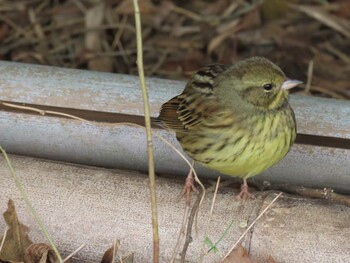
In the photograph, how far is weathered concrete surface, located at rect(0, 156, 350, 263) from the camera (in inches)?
119

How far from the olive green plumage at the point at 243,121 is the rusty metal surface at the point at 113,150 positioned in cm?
26

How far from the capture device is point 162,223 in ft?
10.2

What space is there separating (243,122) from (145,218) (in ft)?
1.70

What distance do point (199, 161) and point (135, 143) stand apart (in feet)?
1.23

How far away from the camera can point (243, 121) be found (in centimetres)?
319

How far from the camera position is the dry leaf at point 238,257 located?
9.82 feet

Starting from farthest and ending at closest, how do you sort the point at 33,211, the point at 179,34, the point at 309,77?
the point at 179,34, the point at 309,77, the point at 33,211

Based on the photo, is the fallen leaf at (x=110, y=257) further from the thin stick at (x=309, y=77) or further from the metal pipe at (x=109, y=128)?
the thin stick at (x=309, y=77)

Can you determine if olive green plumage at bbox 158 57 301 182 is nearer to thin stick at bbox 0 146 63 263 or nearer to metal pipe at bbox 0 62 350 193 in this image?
metal pipe at bbox 0 62 350 193

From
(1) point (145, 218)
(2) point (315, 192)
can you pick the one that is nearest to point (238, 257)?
(1) point (145, 218)

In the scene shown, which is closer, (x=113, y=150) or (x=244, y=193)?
(x=244, y=193)

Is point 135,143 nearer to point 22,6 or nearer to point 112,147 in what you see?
point 112,147

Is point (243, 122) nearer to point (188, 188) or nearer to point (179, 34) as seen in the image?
point (188, 188)

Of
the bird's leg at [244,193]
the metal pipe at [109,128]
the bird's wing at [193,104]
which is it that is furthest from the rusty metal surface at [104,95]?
the bird's leg at [244,193]
